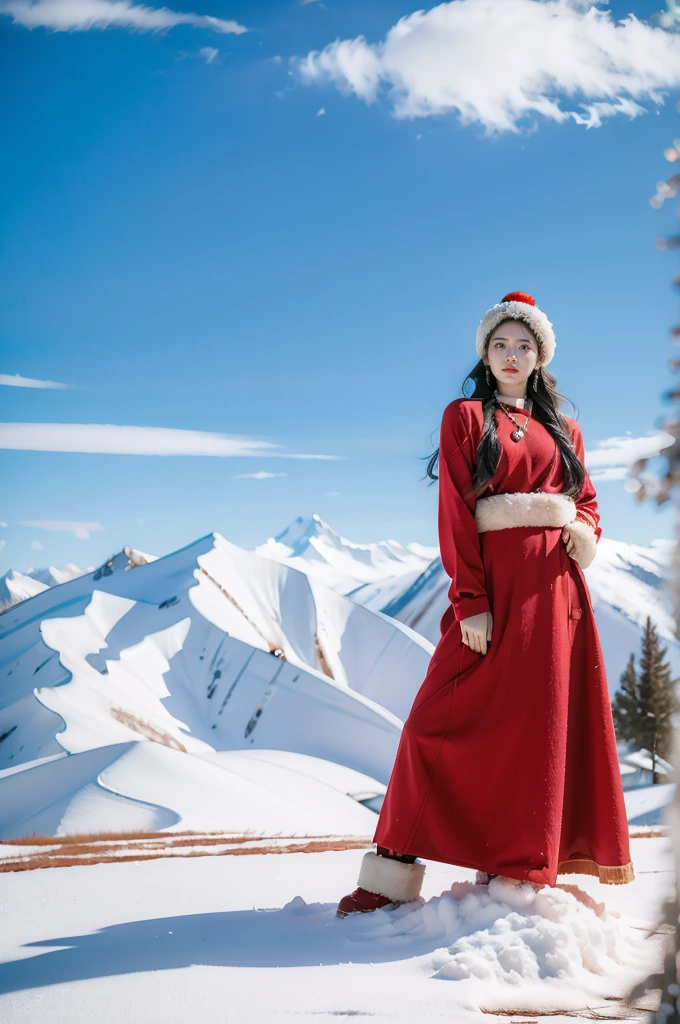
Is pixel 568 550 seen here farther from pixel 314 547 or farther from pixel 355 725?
pixel 314 547

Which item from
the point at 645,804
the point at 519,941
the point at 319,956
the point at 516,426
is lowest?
the point at 645,804

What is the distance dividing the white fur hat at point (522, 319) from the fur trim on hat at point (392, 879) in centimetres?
163

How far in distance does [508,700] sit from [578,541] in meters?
0.56

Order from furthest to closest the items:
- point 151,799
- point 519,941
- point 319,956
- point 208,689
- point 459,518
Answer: point 208,689 → point 151,799 → point 459,518 → point 319,956 → point 519,941

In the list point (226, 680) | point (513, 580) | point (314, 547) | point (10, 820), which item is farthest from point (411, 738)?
point (314, 547)

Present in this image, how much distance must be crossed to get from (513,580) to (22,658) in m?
19.8

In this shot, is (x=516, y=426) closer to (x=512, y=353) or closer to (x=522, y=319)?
(x=512, y=353)

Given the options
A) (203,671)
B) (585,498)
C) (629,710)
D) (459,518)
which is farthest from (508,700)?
(629,710)

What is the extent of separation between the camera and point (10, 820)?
10125 mm

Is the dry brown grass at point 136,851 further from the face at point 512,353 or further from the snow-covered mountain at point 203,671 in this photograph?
the snow-covered mountain at point 203,671

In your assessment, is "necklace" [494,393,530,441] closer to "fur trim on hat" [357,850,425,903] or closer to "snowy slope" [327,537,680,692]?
"fur trim on hat" [357,850,425,903]

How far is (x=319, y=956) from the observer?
1924mm

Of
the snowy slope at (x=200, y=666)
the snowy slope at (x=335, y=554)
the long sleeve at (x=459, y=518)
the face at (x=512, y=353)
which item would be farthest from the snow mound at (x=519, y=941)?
the snowy slope at (x=335, y=554)

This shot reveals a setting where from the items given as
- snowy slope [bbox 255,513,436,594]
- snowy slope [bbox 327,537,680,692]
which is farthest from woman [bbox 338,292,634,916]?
snowy slope [bbox 255,513,436,594]
